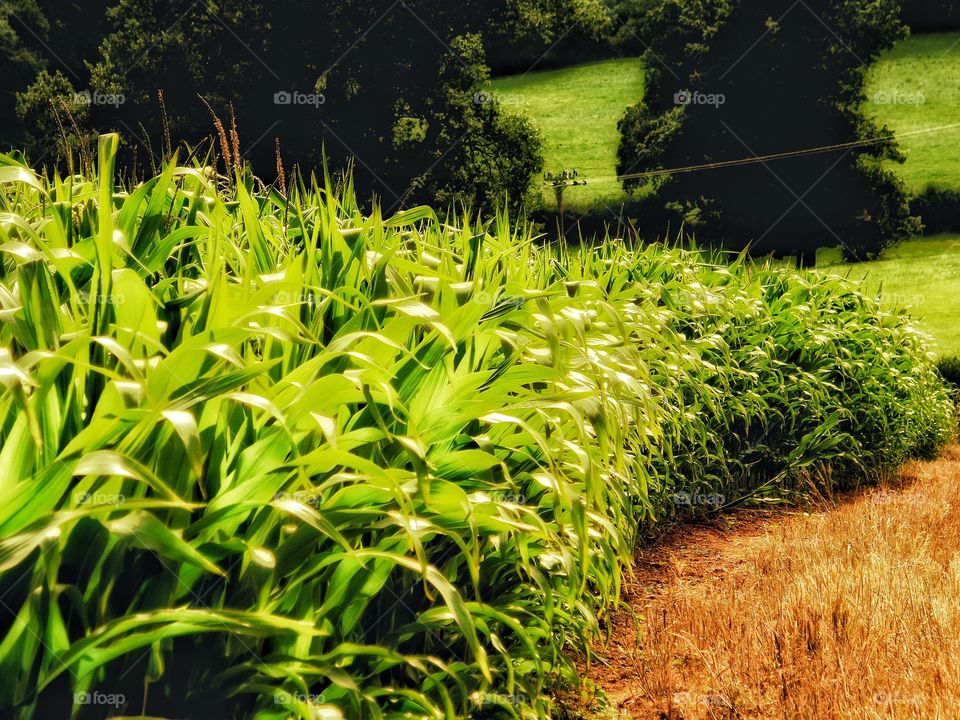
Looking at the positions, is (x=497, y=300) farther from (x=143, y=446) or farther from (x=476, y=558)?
(x=143, y=446)

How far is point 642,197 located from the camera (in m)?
22.8

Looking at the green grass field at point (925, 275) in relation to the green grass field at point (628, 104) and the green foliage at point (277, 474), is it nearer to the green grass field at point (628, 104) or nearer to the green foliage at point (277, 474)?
the green grass field at point (628, 104)

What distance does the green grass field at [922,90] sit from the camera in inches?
1050

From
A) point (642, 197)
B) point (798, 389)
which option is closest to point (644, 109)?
point (642, 197)

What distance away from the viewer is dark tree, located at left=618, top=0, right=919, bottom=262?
62.1 feet

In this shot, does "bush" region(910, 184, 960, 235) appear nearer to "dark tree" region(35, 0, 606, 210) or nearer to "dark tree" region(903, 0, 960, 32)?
"dark tree" region(903, 0, 960, 32)

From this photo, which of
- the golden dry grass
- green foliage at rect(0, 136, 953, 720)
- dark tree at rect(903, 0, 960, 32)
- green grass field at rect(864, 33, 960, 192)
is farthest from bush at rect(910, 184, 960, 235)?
green foliage at rect(0, 136, 953, 720)

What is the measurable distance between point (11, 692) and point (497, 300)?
4.94 ft

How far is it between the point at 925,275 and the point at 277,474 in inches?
931

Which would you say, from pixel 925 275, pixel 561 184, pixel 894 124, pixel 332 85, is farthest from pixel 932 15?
pixel 561 184

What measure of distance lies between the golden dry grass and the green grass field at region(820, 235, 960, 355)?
17389 millimetres

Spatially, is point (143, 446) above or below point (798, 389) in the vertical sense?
above

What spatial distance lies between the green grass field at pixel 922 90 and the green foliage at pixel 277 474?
93.9ft

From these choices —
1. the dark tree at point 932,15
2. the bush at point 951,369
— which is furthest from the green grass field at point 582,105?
the bush at point 951,369
